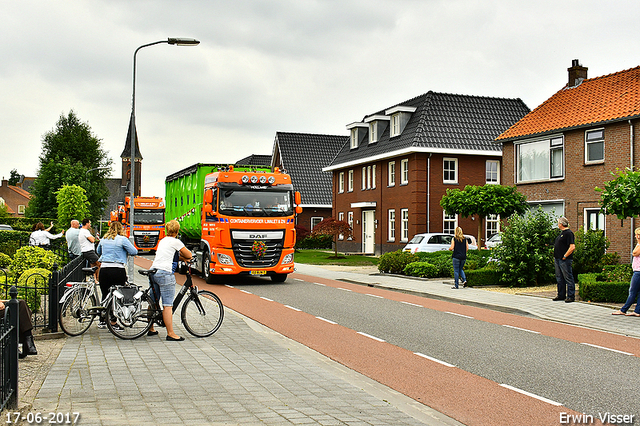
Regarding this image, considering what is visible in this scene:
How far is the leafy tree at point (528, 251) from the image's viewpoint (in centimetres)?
1897

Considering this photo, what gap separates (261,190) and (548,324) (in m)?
10.4

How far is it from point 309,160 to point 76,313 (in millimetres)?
45580

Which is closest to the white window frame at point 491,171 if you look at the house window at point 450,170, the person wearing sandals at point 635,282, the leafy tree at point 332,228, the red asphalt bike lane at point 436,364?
the house window at point 450,170

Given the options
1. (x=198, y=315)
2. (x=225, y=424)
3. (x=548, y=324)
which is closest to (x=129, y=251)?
(x=198, y=315)

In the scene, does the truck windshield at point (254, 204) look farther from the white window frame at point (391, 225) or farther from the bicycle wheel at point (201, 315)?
the white window frame at point (391, 225)

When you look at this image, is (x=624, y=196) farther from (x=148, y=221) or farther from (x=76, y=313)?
(x=148, y=221)

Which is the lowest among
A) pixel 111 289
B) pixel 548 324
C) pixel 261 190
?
pixel 548 324

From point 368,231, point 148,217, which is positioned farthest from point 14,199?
point 368,231

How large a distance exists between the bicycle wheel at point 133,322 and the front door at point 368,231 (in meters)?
31.2

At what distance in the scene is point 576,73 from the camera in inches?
1174

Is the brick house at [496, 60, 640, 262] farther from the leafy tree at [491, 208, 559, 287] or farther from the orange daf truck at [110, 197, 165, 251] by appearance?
the orange daf truck at [110, 197, 165, 251]

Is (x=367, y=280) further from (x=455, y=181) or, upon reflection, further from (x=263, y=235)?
(x=455, y=181)

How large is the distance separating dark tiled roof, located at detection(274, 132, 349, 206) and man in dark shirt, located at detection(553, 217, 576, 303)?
122ft

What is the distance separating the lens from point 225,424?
512 cm
